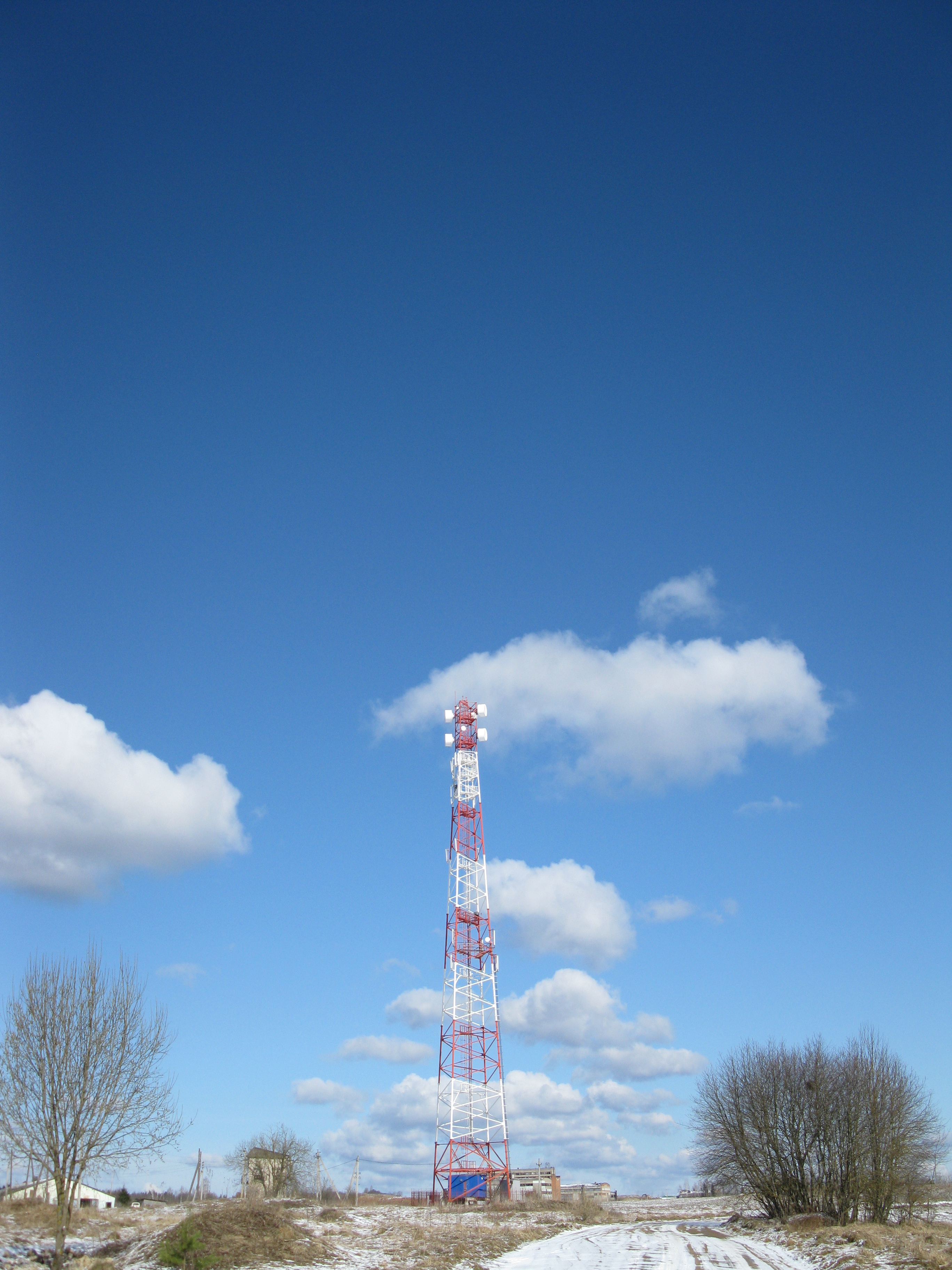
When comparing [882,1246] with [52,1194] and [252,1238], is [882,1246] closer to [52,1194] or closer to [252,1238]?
[252,1238]

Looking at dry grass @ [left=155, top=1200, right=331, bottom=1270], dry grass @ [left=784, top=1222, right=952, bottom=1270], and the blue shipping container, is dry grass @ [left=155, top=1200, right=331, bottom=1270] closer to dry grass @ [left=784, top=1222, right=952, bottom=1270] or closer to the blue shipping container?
dry grass @ [left=784, top=1222, right=952, bottom=1270]

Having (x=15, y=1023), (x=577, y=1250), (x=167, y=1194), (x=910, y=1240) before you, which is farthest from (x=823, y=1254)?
(x=167, y=1194)

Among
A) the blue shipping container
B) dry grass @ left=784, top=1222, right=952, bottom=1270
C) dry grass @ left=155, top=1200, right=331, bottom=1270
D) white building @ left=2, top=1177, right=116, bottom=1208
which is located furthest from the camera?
the blue shipping container

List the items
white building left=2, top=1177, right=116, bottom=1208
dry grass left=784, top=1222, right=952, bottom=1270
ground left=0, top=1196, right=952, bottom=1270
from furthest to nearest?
white building left=2, top=1177, right=116, bottom=1208 < ground left=0, top=1196, right=952, bottom=1270 < dry grass left=784, top=1222, right=952, bottom=1270

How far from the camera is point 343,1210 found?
135 feet

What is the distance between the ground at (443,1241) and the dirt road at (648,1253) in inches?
4.3

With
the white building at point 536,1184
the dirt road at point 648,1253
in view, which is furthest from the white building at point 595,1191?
the dirt road at point 648,1253

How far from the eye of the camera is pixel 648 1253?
29375 mm

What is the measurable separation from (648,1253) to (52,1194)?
154 feet

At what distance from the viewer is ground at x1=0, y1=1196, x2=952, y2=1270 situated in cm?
2523

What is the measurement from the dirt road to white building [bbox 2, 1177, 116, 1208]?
14558mm

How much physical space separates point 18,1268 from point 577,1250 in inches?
Answer: 682

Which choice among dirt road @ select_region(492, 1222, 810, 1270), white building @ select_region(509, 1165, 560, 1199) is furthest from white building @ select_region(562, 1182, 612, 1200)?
dirt road @ select_region(492, 1222, 810, 1270)

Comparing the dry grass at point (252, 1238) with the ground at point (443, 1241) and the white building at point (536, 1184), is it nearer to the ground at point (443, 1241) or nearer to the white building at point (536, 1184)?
the ground at point (443, 1241)
